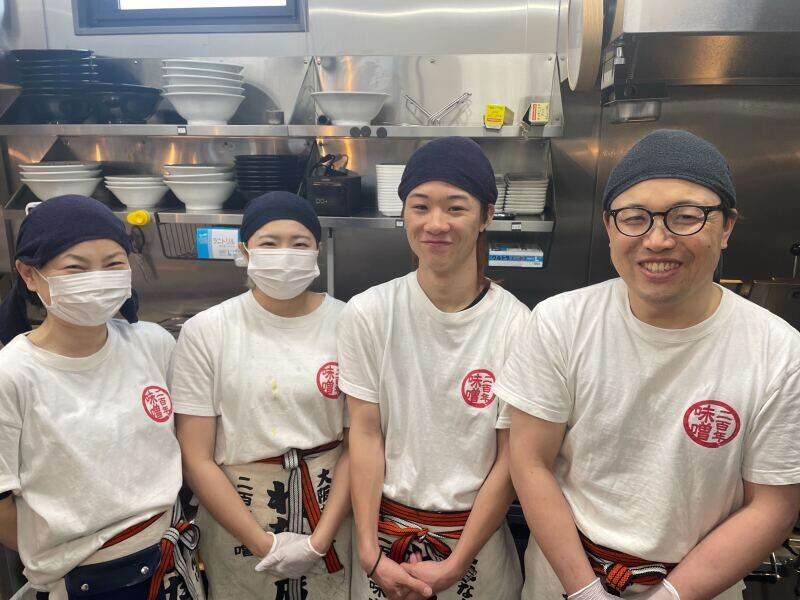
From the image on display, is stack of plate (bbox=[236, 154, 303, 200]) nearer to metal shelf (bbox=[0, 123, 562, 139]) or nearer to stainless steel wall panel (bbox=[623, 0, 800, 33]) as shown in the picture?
metal shelf (bbox=[0, 123, 562, 139])

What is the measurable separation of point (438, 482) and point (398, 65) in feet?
5.85

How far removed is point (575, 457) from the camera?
128 centimetres

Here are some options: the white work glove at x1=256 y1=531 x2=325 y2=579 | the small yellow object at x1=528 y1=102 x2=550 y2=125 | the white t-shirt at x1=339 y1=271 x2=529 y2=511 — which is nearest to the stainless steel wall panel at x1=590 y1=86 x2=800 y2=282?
the small yellow object at x1=528 y1=102 x2=550 y2=125

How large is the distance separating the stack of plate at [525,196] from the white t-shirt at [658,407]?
96 cm

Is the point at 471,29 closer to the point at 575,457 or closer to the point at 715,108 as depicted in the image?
the point at 715,108

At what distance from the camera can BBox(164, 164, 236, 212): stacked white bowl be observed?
2279 millimetres

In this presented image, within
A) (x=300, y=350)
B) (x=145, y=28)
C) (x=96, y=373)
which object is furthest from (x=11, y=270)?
(x=300, y=350)

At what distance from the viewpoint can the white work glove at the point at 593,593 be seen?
4.03ft

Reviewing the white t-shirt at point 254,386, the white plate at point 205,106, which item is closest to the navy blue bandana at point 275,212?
the white t-shirt at point 254,386

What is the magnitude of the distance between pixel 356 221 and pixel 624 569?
1.49m

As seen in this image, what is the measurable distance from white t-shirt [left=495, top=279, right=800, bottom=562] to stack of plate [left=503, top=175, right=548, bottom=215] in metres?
0.96

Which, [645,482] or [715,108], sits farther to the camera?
[715,108]

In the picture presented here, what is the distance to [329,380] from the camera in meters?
1.57

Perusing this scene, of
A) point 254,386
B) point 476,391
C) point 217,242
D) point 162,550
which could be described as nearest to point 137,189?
point 217,242
